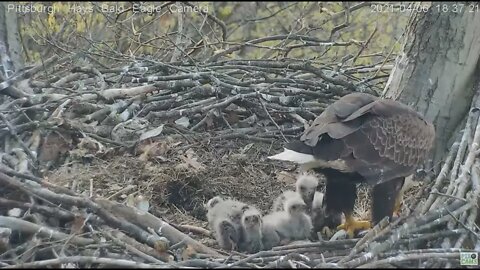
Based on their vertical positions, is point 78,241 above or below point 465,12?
below

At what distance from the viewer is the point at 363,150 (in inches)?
176

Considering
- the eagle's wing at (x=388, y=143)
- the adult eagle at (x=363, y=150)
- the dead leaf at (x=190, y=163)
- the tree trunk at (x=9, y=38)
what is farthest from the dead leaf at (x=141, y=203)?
the tree trunk at (x=9, y=38)

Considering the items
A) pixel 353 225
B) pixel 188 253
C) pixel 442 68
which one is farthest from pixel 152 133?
pixel 442 68

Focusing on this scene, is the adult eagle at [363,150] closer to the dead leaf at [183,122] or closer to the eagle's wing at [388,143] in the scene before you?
the eagle's wing at [388,143]

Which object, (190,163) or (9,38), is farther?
(9,38)

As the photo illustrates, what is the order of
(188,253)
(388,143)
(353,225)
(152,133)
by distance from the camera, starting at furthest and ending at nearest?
(152,133) → (353,225) → (388,143) → (188,253)

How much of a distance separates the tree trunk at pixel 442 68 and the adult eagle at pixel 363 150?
621 millimetres

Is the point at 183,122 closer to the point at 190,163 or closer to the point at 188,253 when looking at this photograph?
the point at 190,163

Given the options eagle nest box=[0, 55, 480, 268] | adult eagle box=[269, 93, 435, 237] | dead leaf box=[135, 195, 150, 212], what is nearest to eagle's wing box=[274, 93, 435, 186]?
adult eagle box=[269, 93, 435, 237]

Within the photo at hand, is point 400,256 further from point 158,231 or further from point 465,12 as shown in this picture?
point 465,12

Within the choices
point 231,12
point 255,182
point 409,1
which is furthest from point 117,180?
point 231,12

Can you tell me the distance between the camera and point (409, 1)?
6520 millimetres

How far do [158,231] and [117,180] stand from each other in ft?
3.63

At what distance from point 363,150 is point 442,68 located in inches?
52.1
